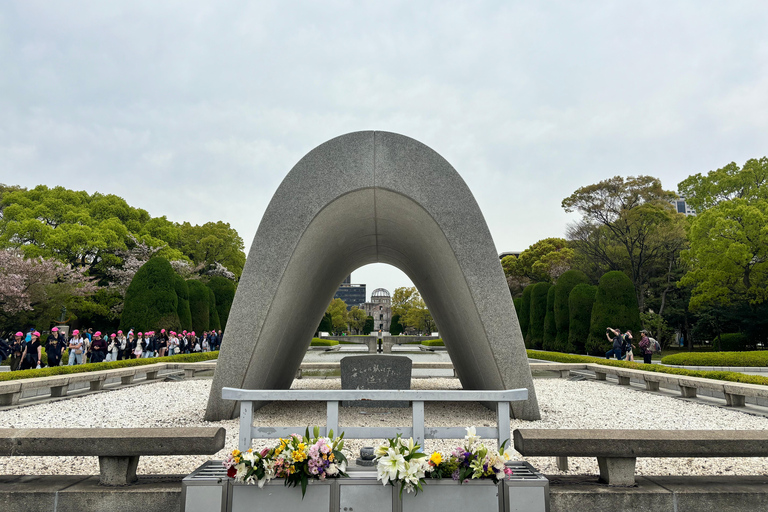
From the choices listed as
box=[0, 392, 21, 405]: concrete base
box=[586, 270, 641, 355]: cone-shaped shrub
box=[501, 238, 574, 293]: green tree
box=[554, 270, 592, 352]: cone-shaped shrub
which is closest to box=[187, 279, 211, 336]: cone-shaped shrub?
box=[0, 392, 21, 405]: concrete base

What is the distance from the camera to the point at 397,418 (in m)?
7.30

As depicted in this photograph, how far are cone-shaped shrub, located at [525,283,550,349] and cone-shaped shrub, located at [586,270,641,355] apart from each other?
6549mm

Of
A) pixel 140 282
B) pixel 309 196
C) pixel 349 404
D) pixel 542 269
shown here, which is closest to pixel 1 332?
pixel 140 282

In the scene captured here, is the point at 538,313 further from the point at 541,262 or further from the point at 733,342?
the point at 541,262

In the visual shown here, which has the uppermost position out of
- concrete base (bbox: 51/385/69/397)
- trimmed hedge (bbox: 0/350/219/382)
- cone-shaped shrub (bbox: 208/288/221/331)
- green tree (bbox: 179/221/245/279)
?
green tree (bbox: 179/221/245/279)

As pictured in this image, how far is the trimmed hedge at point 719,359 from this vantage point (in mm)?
14930

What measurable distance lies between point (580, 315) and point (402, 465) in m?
22.2

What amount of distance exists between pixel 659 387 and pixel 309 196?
10614 millimetres

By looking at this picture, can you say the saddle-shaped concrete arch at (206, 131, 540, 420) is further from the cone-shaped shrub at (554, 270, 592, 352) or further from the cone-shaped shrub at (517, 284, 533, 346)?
the cone-shaped shrub at (517, 284, 533, 346)

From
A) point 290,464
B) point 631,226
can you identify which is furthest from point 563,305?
point 290,464

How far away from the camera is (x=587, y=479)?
3.72 meters

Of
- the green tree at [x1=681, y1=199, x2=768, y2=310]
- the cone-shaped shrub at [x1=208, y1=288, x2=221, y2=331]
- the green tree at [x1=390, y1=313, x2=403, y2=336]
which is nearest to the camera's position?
the green tree at [x1=681, y1=199, x2=768, y2=310]

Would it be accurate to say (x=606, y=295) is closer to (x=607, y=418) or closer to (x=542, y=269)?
(x=607, y=418)

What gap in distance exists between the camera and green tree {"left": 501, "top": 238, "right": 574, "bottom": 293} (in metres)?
38.3
